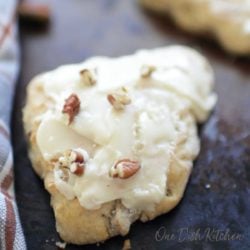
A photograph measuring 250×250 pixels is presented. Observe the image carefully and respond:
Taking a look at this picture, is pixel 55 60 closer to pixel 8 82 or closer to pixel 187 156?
Result: pixel 8 82

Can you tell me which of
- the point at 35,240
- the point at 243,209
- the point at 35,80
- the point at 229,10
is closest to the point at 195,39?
the point at 229,10

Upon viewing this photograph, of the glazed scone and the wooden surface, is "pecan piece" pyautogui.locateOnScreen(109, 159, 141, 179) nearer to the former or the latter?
the wooden surface

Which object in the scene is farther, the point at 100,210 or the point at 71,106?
the point at 71,106

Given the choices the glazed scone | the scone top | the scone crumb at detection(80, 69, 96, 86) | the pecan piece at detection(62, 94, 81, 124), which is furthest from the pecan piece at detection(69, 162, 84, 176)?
the glazed scone

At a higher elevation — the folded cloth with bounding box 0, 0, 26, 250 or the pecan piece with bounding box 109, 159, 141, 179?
the pecan piece with bounding box 109, 159, 141, 179

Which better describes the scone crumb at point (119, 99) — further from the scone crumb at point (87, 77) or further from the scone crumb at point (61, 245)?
the scone crumb at point (61, 245)

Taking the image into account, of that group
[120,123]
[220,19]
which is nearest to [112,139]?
[120,123]

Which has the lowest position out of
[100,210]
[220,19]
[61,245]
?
[61,245]

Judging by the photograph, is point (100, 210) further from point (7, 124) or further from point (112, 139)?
point (7, 124)
